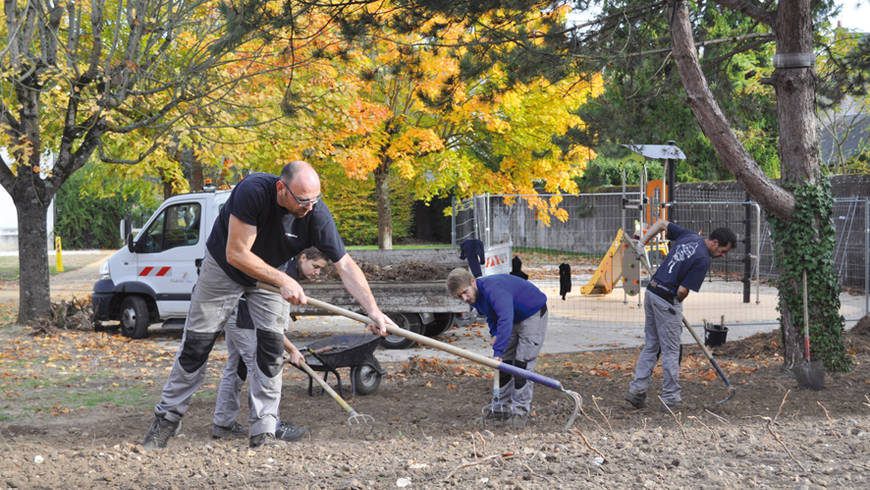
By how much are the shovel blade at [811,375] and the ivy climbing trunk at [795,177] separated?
1.18 ft

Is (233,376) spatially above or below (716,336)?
above

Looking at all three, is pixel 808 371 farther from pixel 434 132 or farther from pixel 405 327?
pixel 434 132

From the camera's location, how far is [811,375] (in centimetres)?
675

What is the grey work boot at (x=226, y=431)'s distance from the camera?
18.2ft

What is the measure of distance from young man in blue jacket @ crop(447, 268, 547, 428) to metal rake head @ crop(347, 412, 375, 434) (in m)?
0.92

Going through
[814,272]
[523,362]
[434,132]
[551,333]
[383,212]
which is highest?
Result: [434,132]

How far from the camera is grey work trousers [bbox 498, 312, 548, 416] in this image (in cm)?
589

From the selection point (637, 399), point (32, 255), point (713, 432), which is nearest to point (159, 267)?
point (32, 255)

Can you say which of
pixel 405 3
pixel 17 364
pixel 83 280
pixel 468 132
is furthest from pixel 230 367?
pixel 83 280

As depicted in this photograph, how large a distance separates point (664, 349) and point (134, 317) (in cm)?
753

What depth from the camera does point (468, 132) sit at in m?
17.8

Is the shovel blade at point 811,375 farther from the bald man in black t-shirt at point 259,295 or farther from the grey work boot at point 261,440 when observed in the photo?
the grey work boot at point 261,440

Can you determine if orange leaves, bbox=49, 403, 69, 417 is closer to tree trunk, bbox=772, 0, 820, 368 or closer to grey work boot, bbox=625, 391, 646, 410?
grey work boot, bbox=625, 391, 646, 410

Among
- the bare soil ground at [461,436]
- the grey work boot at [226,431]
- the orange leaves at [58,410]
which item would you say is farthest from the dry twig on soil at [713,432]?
the orange leaves at [58,410]
